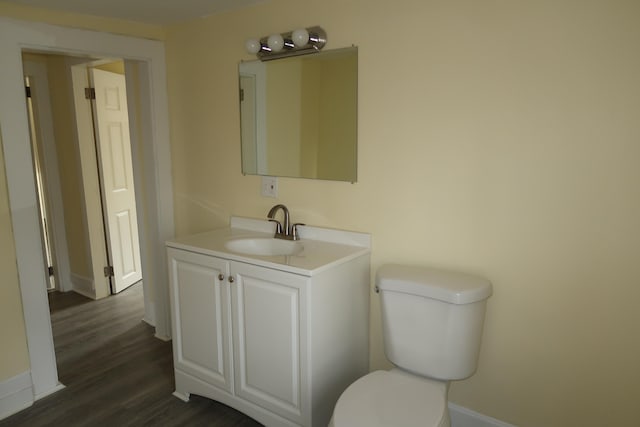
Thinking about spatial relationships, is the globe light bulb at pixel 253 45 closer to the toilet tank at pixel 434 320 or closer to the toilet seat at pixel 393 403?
the toilet tank at pixel 434 320

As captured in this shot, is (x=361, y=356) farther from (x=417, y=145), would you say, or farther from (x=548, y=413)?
(x=417, y=145)

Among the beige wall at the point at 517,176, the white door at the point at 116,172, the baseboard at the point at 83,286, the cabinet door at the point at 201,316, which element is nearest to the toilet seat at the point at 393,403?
the beige wall at the point at 517,176

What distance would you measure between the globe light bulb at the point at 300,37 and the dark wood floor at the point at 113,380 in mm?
1825

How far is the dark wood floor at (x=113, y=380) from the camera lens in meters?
2.16

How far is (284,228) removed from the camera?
228cm

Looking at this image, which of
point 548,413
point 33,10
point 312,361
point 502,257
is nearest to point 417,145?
point 502,257

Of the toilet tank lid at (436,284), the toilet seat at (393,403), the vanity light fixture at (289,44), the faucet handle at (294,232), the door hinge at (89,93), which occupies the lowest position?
the toilet seat at (393,403)

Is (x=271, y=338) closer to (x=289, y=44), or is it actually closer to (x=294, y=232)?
(x=294, y=232)

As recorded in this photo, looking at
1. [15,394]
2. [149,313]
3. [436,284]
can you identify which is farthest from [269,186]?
[15,394]

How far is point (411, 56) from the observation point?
6.02 ft

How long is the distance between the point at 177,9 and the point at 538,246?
2.12 metres

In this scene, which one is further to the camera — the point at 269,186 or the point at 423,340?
the point at 269,186

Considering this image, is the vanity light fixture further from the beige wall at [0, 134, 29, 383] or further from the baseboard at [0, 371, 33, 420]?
the baseboard at [0, 371, 33, 420]

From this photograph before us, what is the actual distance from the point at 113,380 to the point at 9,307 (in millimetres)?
681
